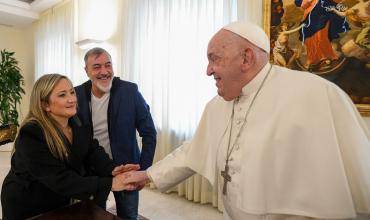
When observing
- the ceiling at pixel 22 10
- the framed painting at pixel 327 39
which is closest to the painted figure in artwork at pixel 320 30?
the framed painting at pixel 327 39

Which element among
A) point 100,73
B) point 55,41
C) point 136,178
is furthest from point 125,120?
point 55,41

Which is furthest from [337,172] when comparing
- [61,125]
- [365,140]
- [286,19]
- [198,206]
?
[198,206]

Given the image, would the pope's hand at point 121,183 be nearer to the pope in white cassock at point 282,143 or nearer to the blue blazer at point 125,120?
the blue blazer at point 125,120

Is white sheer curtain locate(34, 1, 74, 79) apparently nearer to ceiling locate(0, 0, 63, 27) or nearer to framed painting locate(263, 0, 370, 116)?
ceiling locate(0, 0, 63, 27)

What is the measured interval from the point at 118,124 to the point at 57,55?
4.69 metres

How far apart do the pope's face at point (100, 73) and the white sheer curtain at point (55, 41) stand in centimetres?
381

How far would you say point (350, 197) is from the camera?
1136 mm

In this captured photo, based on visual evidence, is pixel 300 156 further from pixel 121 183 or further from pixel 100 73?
pixel 100 73

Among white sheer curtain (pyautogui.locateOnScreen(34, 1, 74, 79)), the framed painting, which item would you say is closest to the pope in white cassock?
the framed painting

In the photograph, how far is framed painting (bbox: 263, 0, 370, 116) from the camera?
230cm

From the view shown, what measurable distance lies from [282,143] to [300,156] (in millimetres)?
87

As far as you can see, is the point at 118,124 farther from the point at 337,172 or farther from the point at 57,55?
the point at 57,55

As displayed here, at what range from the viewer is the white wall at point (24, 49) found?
701 cm

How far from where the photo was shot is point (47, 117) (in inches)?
63.0
